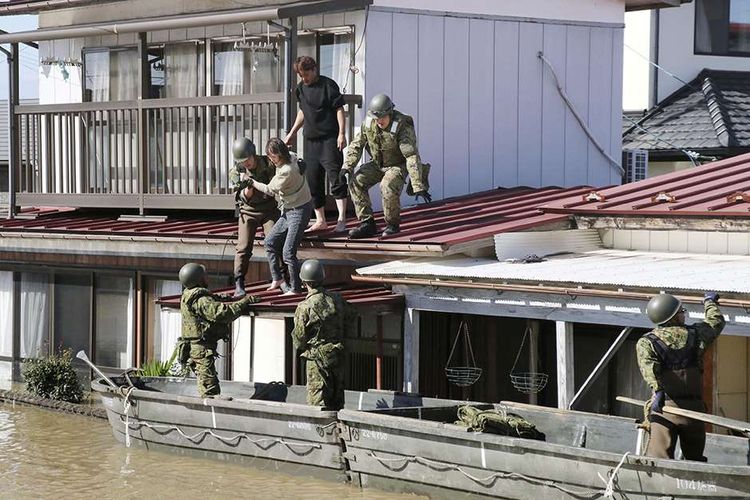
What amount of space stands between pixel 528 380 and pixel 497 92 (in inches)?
209

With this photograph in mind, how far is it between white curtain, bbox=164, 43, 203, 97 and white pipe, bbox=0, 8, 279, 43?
0.69 m

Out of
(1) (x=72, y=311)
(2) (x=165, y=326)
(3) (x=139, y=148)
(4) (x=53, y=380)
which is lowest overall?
(4) (x=53, y=380)

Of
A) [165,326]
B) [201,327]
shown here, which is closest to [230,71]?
[165,326]

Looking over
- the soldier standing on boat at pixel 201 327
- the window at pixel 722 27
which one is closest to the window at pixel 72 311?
the soldier standing on boat at pixel 201 327

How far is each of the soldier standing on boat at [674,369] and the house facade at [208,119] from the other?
5.41 meters

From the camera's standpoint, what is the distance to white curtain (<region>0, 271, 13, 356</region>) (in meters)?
20.5

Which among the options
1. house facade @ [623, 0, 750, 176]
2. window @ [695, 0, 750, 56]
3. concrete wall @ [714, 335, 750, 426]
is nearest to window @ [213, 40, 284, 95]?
concrete wall @ [714, 335, 750, 426]

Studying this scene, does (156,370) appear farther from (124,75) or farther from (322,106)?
(124,75)

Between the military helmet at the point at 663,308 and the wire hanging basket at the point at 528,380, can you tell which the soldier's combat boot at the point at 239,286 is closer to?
the wire hanging basket at the point at 528,380

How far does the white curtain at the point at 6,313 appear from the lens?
67.2 feet

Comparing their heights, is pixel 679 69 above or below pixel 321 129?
above

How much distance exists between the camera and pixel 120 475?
14.3 m

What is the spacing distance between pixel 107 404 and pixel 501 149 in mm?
6686

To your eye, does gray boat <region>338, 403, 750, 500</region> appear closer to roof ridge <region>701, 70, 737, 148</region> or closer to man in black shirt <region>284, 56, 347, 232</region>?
man in black shirt <region>284, 56, 347, 232</region>
